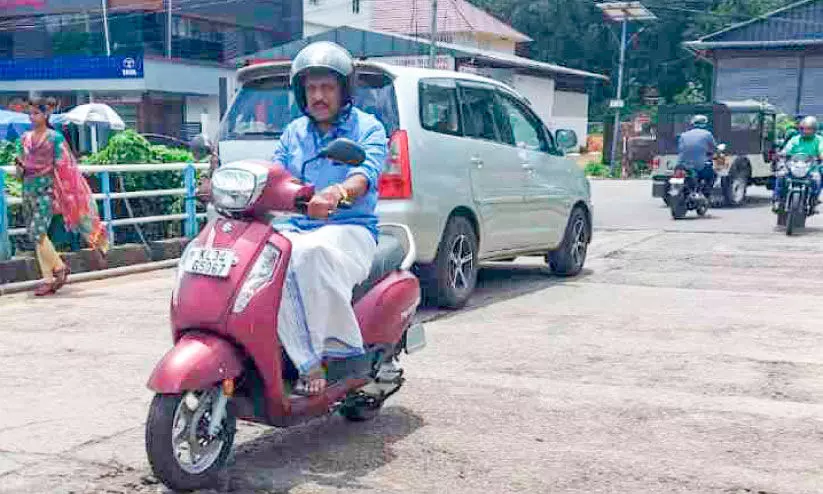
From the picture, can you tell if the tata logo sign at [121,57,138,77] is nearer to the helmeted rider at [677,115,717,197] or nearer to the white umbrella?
the white umbrella

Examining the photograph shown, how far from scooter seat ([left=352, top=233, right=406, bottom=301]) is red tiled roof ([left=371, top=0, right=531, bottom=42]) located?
47.7 metres

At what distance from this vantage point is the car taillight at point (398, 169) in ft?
24.8

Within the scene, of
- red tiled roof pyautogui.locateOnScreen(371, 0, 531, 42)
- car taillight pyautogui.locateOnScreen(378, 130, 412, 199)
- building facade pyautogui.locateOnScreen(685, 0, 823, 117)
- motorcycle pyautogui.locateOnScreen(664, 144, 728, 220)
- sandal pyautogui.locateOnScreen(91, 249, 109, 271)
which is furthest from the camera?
red tiled roof pyautogui.locateOnScreen(371, 0, 531, 42)

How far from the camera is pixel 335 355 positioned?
181 inches

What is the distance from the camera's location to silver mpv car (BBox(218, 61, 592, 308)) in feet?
25.1

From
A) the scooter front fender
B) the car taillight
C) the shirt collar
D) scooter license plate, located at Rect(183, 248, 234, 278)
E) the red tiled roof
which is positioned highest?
the red tiled roof

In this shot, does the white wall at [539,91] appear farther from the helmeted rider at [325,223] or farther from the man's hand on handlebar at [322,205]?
the man's hand on handlebar at [322,205]

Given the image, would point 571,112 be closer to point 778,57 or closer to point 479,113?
point 778,57

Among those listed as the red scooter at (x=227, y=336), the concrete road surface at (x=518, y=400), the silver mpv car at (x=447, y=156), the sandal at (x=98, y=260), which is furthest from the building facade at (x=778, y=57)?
the red scooter at (x=227, y=336)

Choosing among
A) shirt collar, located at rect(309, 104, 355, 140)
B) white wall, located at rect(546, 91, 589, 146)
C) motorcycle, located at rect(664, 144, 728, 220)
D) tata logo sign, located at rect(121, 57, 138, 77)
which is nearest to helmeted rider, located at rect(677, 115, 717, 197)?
motorcycle, located at rect(664, 144, 728, 220)

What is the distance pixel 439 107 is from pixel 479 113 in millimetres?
710

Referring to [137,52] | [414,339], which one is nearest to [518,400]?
[414,339]

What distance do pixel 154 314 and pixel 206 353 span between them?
4.50m

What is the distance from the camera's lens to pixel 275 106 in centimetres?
798
